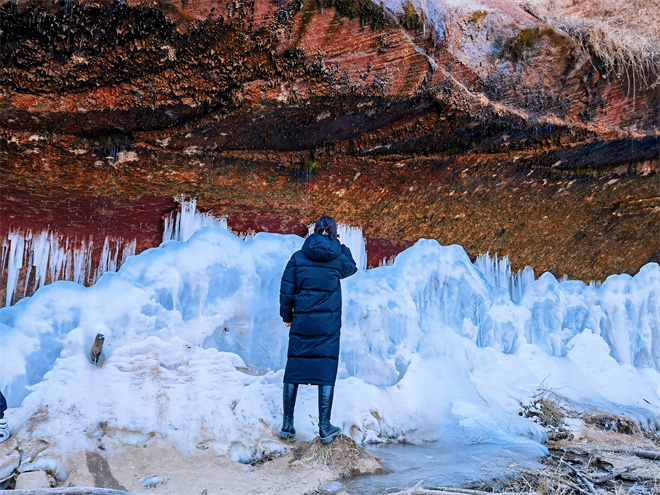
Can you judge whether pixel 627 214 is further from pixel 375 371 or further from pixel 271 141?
pixel 271 141

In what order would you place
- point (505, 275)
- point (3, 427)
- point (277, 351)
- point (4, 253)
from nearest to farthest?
point (3, 427) → point (4, 253) → point (277, 351) → point (505, 275)

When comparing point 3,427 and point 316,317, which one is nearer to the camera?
point 3,427

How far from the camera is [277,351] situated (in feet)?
17.2

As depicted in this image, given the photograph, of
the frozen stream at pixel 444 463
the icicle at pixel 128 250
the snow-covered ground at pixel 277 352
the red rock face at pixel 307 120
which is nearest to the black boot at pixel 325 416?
the frozen stream at pixel 444 463

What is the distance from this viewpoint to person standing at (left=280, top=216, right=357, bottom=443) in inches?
143

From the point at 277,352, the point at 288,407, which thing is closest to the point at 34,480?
the point at 288,407

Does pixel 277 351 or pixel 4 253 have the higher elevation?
pixel 4 253

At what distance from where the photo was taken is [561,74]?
15.3 ft

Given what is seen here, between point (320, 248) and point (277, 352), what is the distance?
6.35 feet

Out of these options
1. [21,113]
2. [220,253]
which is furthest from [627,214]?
[21,113]

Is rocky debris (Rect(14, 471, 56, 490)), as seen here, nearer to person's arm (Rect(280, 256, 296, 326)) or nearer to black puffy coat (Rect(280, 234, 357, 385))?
black puffy coat (Rect(280, 234, 357, 385))

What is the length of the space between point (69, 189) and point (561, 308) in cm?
620

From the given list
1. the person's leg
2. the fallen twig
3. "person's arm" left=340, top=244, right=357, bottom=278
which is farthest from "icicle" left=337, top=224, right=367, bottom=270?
the person's leg

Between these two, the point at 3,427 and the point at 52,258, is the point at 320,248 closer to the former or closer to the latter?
the point at 3,427
